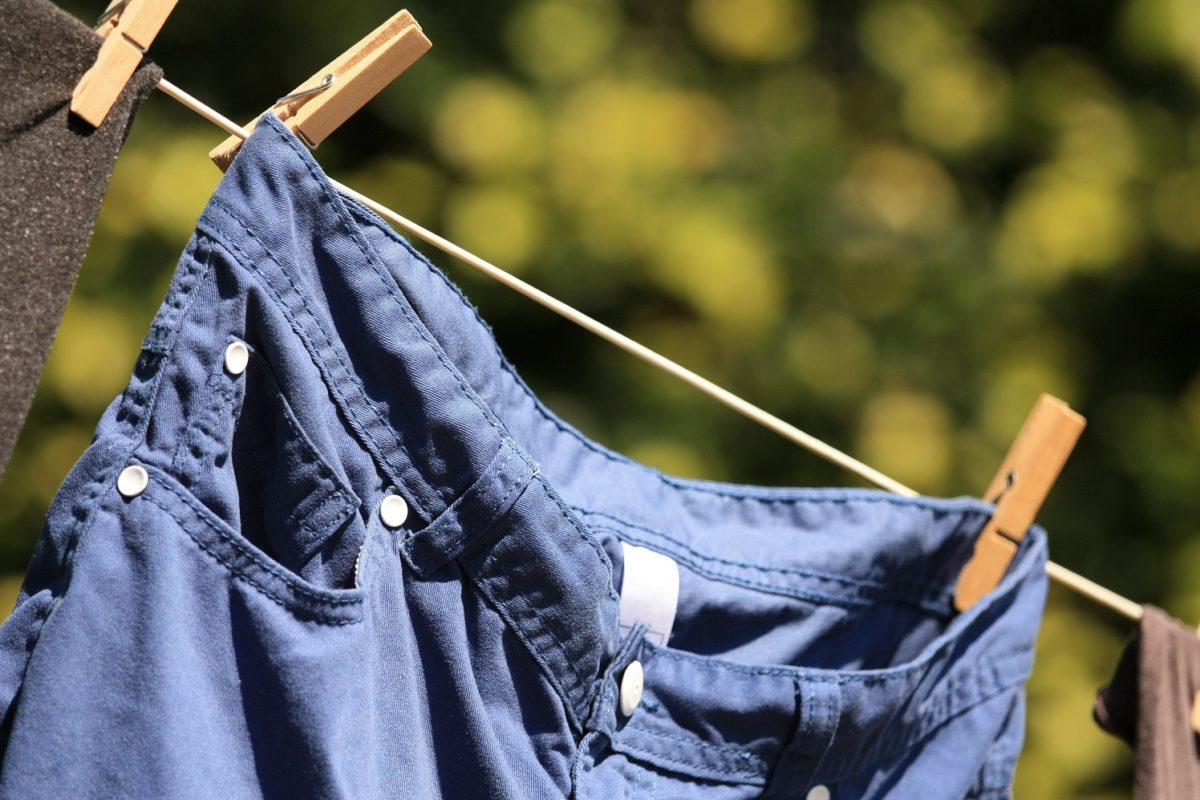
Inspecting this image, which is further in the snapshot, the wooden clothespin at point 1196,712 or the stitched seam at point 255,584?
the wooden clothespin at point 1196,712

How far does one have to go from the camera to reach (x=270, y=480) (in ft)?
1.63

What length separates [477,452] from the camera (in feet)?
1.70

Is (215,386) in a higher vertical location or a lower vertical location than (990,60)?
lower

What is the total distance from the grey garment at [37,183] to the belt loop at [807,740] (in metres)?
0.41

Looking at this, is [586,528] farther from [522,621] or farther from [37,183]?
[37,183]

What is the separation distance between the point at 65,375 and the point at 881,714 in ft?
2.70

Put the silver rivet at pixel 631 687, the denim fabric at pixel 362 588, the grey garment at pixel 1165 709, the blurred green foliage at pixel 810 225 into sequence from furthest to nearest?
1. the blurred green foliage at pixel 810 225
2. the grey garment at pixel 1165 709
3. the silver rivet at pixel 631 687
4. the denim fabric at pixel 362 588

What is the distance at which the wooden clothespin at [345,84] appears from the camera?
0.52 m

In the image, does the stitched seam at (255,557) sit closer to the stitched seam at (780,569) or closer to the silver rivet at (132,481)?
the silver rivet at (132,481)

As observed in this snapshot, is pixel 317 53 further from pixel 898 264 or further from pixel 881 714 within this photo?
pixel 881 714

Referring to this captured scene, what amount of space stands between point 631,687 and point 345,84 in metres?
0.32

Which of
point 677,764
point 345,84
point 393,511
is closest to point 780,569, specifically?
point 677,764

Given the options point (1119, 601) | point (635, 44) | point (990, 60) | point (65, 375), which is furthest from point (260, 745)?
point (990, 60)

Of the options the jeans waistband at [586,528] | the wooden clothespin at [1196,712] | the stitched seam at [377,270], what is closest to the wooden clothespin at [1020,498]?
the jeans waistband at [586,528]
